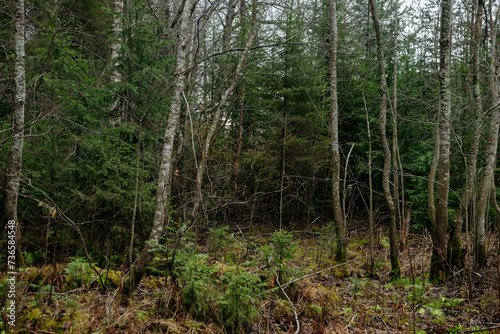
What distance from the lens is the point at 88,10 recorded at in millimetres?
9750

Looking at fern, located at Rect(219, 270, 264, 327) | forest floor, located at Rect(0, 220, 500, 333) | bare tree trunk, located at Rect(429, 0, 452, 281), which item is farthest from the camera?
bare tree trunk, located at Rect(429, 0, 452, 281)

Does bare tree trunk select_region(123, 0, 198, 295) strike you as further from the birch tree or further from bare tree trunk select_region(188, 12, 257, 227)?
the birch tree

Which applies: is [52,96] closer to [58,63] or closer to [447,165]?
[58,63]

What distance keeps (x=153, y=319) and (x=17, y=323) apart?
57.7 inches

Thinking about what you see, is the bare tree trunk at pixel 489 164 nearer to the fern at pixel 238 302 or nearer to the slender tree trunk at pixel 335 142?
the slender tree trunk at pixel 335 142

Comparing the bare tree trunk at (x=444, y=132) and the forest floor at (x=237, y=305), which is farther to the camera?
the bare tree trunk at (x=444, y=132)

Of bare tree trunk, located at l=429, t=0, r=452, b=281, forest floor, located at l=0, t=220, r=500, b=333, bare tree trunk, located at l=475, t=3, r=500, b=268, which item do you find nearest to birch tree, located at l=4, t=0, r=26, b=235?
forest floor, located at l=0, t=220, r=500, b=333

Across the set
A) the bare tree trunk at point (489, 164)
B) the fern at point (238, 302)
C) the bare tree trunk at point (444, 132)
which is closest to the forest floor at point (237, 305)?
the fern at point (238, 302)

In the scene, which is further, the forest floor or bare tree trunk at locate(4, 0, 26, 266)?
bare tree trunk at locate(4, 0, 26, 266)

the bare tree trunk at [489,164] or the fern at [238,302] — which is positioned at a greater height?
the bare tree trunk at [489,164]

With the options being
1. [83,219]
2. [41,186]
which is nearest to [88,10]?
[41,186]

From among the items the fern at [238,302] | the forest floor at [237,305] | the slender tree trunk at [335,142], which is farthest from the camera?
the slender tree trunk at [335,142]

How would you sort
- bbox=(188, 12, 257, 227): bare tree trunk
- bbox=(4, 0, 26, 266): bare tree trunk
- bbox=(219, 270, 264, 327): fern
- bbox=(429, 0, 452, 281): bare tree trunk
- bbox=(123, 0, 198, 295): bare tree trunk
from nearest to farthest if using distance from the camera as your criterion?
bbox=(219, 270, 264, 327): fern, bbox=(123, 0, 198, 295): bare tree trunk, bbox=(4, 0, 26, 266): bare tree trunk, bbox=(188, 12, 257, 227): bare tree trunk, bbox=(429, 0, 452, 281): bare tree trunk

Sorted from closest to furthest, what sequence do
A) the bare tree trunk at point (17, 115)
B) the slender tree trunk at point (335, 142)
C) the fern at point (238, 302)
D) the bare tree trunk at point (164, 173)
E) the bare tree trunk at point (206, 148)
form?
the fern at point (238, 302) < the bare tree trunk at point (164, 173) < the bare tree trunk at point (17, 115) < the bare tree trunk at point (206, 148) < the slender tree trunk at point (335, 142)
